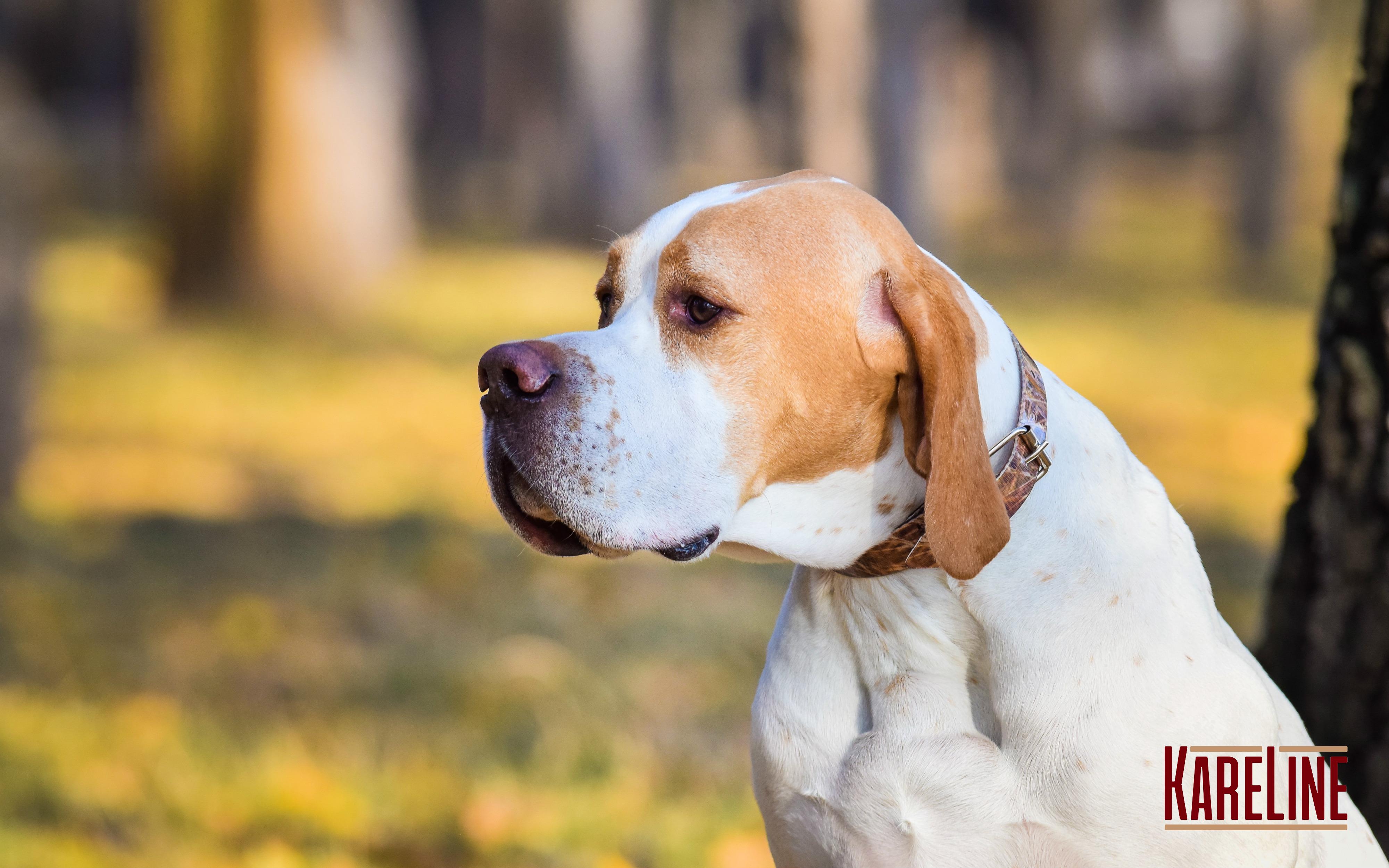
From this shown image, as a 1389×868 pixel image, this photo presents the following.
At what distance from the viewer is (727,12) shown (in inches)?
1045

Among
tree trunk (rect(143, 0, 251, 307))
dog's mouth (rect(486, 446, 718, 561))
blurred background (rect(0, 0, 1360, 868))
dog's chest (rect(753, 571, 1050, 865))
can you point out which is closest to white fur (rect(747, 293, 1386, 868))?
dog's chest (rect(753, 571, 1050, 865))

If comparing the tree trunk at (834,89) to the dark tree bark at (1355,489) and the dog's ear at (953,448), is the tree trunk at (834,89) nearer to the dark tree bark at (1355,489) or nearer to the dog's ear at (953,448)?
the dark tree bark at (1355,489)

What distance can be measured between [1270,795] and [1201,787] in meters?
0.17

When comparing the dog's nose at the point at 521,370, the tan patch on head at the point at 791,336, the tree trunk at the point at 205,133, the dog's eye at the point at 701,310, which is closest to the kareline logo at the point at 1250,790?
the tan patch on head at the point at 791,336

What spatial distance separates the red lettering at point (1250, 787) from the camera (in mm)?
2164

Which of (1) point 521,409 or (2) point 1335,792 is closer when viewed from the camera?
(1) point 521,409

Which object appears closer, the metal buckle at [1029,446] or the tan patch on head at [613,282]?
the metal buckle at [1029,446]

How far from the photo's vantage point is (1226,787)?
6.97 ft

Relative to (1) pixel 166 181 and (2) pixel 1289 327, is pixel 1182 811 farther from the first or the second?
(2) pixel 1289 327

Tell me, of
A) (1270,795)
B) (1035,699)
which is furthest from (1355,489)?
(1035,699)

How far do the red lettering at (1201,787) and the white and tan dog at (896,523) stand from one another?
0.04m

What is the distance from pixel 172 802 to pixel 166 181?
7650 mm

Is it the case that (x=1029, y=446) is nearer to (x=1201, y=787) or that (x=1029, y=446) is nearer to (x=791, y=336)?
(x=791, y=336)

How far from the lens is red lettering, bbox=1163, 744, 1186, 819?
2.09 metres
